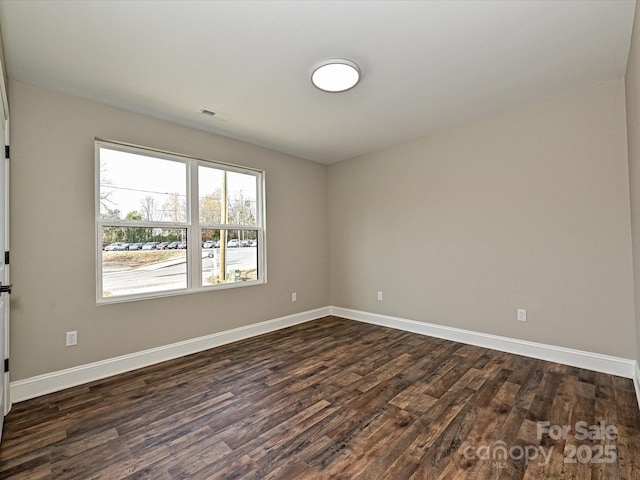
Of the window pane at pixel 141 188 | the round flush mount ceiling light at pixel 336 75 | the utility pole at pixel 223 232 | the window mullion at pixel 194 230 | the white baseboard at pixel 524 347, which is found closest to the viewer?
the round flush mount ceiling light at pixel 336 75

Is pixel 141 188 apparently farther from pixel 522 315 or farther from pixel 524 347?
pixel 524 347

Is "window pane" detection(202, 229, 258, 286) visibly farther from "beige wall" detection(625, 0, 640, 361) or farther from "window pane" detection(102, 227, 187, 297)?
"beige wall" detection(625, 0, 640, 361)

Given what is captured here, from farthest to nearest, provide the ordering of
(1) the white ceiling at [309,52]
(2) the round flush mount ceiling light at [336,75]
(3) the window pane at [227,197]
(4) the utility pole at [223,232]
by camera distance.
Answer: (4) the utility pole at [223,232], (3) the window pane at [227,197], (2) the round flush mount ceiling light at [336,75], (1) the white ceiling at [309,52]

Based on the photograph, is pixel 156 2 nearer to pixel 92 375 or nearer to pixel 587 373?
pixel 92 375

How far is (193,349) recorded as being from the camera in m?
3.43

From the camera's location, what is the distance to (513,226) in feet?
10.6

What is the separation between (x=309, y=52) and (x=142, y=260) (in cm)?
253

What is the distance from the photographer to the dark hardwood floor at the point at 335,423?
5.37 feet

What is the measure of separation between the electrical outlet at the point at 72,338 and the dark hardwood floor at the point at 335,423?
387 millimetres

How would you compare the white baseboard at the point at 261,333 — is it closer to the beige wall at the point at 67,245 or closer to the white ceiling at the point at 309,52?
the beige wall at the point at 67,245

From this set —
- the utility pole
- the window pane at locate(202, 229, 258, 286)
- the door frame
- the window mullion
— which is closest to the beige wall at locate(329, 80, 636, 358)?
the window pane at locate(202, 229, 258, 286)

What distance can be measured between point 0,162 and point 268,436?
8.20 feet

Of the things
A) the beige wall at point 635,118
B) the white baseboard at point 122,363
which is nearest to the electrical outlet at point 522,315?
the beige wall at point 635,118

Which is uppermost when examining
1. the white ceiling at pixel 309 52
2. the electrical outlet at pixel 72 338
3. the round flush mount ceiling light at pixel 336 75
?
the white ceiling at pixel 309 52
